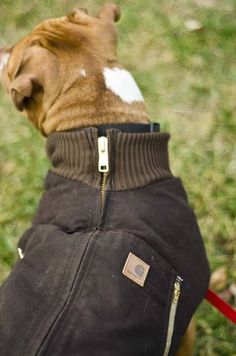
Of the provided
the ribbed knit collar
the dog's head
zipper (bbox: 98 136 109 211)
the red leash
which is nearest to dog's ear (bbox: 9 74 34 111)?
the dog's head

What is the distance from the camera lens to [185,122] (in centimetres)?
278

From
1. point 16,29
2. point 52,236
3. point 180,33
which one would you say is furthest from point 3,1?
point 52,236

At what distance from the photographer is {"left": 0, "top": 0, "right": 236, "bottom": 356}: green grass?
2482 millimetres

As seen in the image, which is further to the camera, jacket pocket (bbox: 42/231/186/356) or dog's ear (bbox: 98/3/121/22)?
dog's ear (bbox: 98/3/121/22)

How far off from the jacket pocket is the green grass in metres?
0.76

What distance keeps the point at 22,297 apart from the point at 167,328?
1.46 feet

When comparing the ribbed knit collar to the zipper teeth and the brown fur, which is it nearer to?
the zipper teeth

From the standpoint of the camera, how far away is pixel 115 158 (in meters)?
1.65

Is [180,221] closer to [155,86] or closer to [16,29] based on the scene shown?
[155,86]

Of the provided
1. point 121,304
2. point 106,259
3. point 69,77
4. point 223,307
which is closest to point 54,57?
point 69,77

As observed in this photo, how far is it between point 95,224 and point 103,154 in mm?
224

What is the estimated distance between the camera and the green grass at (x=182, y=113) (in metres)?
2.48

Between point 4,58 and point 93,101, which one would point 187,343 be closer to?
point 93,101

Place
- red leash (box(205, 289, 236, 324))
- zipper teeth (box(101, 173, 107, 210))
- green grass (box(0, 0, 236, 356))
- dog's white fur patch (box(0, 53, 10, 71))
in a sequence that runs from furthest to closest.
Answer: green grass (box(0, 0, 236, 356)), dog's white fur patch (box(0, 53, 10, 71)), red leash (box(205, 289, 236, 324)), zipper teeth (box(101, 173, 107, 210))
